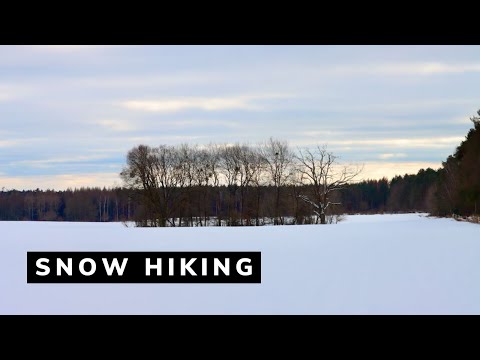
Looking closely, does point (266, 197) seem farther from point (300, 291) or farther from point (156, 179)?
point (300, 291)

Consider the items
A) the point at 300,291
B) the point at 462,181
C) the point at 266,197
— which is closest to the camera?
the point at 300,291

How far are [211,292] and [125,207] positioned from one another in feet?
242

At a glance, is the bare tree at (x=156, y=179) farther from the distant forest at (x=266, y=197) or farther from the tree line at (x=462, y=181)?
the tree line at (x=462, y=181)

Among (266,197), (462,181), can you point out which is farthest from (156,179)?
(462,181)

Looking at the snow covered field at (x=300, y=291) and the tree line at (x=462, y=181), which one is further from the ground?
the tree line at (x=462, y=181)

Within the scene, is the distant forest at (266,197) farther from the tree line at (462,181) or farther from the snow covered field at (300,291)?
the snow covered field at (300,291)

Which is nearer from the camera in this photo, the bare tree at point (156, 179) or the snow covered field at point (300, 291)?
the snow covered field at point (300, 291)

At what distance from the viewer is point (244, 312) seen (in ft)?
26.4

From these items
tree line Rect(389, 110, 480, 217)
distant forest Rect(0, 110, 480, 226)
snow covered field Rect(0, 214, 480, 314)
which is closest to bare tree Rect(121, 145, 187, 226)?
distant forest Rect(0, 110, 480, 226)

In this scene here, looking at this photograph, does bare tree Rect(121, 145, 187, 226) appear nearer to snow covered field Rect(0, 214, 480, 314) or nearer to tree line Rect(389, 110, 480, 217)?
tree line Rect(389, 110, 480, 217)

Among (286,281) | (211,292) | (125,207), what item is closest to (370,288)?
(286,281)

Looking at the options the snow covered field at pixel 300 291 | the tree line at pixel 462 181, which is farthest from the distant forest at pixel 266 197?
the snow covered field at pixel 300 291

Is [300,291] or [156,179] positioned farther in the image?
[156,179]

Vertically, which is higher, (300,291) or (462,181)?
(462,181)
